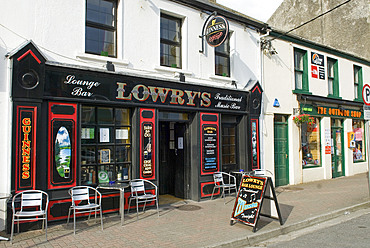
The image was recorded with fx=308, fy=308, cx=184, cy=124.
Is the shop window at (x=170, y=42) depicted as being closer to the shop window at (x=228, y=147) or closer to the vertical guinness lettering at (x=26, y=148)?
the shop window at (x=228, y=147)

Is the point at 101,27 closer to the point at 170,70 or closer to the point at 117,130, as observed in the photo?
the point at 170,70

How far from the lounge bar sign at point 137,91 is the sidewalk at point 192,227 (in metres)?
2.85

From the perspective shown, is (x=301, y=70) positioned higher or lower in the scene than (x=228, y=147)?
higher

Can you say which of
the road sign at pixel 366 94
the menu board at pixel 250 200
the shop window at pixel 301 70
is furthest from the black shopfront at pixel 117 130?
the road sign at pixel 366 94

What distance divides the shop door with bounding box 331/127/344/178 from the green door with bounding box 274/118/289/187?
11.8 feet

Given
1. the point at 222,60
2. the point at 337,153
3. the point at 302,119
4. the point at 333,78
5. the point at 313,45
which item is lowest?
the point at 337,153

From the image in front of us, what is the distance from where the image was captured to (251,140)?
1064 cm

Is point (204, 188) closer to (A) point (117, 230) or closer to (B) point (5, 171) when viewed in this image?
(A) point (117, 230)

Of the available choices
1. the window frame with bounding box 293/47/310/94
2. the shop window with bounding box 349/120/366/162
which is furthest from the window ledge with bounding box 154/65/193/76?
the shop window with bounding box 349/120/366/162

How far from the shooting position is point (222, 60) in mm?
10391

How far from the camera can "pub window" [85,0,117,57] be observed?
7.58 metres

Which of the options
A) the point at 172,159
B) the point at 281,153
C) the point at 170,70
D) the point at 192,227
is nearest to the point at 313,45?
the point at 281,153

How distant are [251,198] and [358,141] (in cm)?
1249

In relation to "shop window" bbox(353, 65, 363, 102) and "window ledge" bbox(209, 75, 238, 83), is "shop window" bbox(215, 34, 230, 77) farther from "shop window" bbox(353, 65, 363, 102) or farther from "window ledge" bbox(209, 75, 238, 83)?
"shop window" bbox(353, 65, 363, 102)
